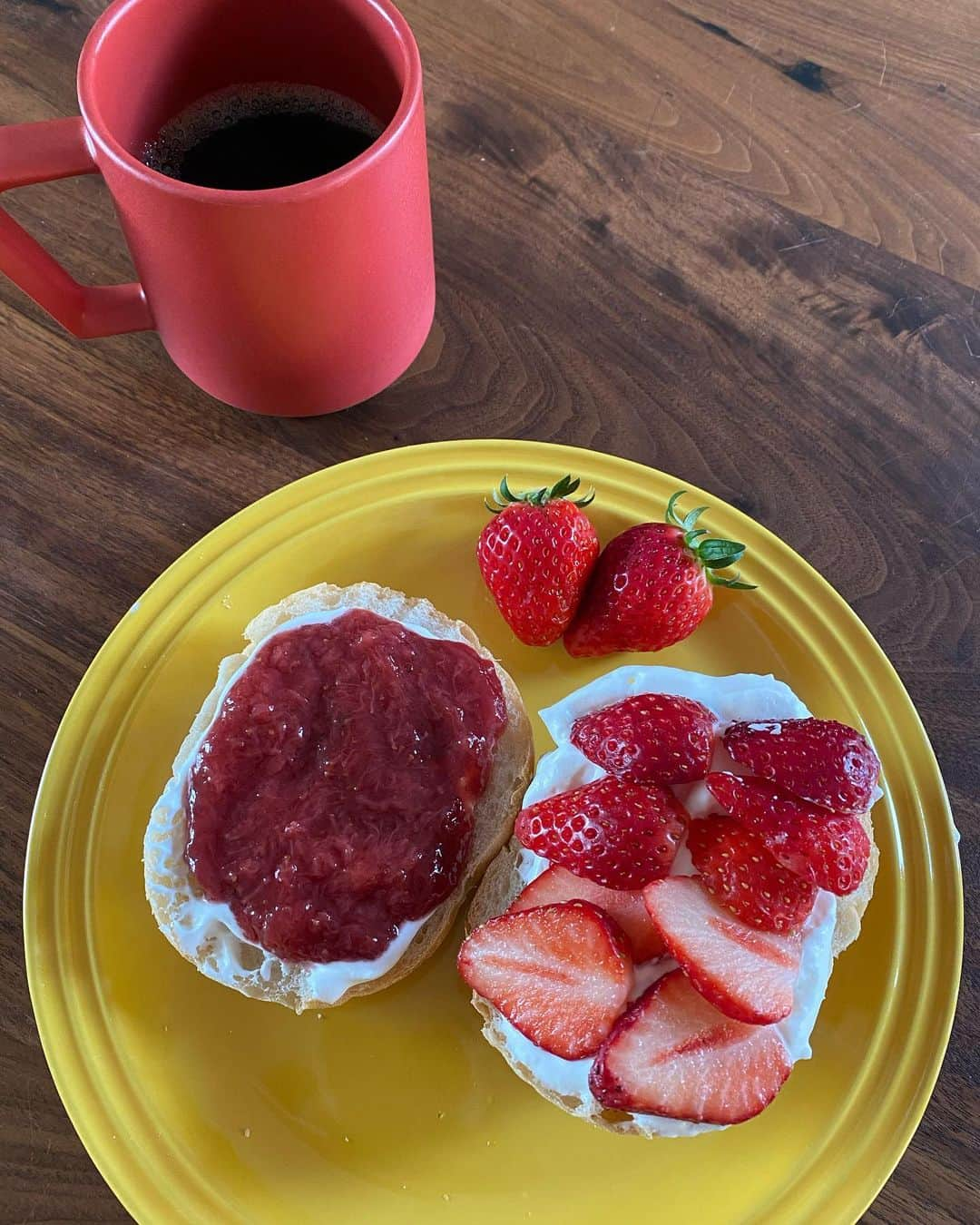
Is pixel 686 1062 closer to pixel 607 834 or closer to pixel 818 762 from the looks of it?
pixel 607 834

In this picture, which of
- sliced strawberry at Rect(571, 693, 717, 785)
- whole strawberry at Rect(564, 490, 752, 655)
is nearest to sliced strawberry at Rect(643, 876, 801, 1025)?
sliced strawberry at Rect(571, 693, 717, 785)

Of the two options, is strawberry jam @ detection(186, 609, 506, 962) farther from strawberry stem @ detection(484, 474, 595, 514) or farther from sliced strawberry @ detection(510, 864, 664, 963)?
strawberry stem @ detection(484, 474, 595, 514)

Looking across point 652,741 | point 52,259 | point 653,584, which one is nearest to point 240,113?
point 52,259

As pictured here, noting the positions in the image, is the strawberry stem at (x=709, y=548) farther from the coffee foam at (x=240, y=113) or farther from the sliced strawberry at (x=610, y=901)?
the coffee foam at (x=240, y=113)

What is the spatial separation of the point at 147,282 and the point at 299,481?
0.43m

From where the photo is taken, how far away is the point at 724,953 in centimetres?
139

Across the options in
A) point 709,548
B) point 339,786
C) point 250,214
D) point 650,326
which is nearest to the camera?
point 250,214

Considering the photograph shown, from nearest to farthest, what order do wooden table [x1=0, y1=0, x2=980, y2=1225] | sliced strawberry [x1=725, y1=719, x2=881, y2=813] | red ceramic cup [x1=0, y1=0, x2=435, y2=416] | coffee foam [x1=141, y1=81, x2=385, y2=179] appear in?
red ceramic cup [x1=0, y1=0, x2=435, y2=416] → sliced strawberry [x1=725, y1=719, x2=881, y2=813] → coffee foam [x1=141, y1=81, x2=385, y2=179] → wooden table [x1=0, y1=0, x2=980, y2=1225]

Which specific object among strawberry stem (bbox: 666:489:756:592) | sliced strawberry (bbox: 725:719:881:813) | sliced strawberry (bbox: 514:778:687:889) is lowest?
sliced strawberry (bbox: 514:778:687:889)

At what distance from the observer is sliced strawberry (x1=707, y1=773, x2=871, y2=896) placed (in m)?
1.41

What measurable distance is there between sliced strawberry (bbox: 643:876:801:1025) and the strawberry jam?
34 centimetres

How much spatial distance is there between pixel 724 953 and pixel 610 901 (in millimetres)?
175

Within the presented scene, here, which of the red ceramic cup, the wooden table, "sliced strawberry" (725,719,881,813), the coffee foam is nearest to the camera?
the red ceramic cup

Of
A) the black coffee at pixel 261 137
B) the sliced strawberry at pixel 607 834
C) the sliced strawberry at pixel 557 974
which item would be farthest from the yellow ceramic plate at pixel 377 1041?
the black coffee at pixel 261 137
